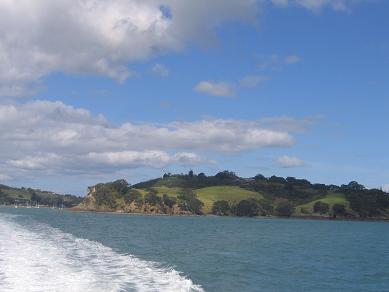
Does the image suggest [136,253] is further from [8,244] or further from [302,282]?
[302,282]

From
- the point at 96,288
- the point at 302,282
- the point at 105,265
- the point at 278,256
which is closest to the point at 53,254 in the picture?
the point at 105,265

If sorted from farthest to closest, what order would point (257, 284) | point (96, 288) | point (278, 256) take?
1. point (278, 256)
2. point (257, 284)
3. point (96, 288)

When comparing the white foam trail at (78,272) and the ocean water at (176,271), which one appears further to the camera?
the ocean water at (176,271)

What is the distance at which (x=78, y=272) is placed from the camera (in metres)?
34.3

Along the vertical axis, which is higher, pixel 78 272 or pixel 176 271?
pixel 78 272

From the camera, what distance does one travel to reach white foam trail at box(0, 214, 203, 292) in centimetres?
2944

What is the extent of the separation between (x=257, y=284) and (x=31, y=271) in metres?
15.0

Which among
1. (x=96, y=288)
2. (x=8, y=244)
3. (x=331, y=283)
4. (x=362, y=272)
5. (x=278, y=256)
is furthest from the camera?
(x=278, y=256)

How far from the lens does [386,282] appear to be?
40938mm

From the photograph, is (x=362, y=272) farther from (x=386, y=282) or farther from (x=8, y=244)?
(x=8, y=244)

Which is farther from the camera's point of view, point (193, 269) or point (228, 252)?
point (228, 252)

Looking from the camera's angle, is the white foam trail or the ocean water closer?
the white foam trail

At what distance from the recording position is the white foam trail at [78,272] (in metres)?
29.4

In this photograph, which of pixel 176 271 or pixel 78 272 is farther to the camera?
pixel 176 271
